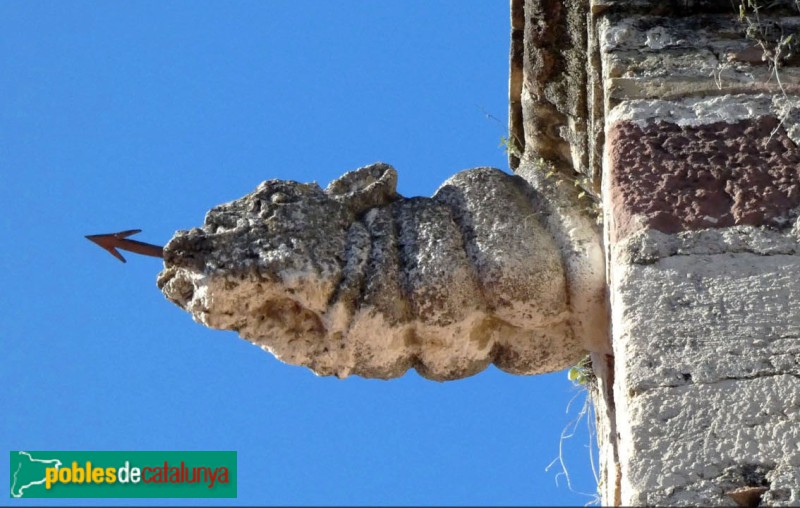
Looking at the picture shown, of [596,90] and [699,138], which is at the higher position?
[596,90]

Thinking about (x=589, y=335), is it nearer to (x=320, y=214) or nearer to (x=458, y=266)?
(x=458, y=266)

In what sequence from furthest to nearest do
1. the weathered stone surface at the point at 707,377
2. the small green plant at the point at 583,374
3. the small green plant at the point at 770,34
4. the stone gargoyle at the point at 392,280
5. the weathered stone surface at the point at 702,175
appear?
the small green plant at the point at 583,374
the small green plant at the point at 770,34
the stone gargoyle at the point at 392,280
the weathered stone surface at the point at 702,175
the weathered stone surface at the point at 707,377

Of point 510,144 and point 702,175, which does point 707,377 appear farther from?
point 510,144

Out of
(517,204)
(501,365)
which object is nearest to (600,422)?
(501,365)

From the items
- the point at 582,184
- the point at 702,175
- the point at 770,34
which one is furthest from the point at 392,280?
the point at 770,34

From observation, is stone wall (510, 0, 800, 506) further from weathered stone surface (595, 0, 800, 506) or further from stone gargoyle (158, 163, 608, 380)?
stone gargoyle (158, 163, 608, 380)

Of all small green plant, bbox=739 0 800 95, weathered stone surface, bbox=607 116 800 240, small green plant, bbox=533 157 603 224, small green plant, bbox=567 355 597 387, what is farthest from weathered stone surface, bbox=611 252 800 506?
small green plant, bbox=567 355 597 387

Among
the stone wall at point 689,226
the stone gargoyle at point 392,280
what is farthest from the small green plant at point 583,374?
the stone gargoyle at point 392,280

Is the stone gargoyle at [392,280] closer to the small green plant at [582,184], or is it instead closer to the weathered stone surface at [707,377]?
the small green plant at [582,184]
